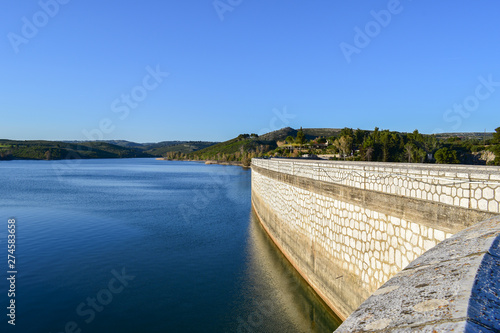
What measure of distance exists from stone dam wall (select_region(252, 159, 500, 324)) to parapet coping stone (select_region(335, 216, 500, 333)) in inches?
108

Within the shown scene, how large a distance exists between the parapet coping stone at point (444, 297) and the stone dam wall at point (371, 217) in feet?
9.00

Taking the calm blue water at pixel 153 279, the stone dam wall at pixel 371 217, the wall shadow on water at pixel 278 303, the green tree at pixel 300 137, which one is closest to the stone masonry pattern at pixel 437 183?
the stone dam wall at pixel 371 217

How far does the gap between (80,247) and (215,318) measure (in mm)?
12341

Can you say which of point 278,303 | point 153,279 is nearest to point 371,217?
point 278,303

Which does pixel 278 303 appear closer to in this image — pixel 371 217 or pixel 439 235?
pixel 371 217

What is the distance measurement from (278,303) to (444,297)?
11.4m

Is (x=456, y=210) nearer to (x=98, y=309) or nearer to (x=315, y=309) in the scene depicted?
(x=315, y=309)

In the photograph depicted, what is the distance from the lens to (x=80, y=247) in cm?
2062

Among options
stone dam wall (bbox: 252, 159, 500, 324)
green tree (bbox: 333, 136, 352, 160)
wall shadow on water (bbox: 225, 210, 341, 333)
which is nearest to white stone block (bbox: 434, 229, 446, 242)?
stone dam wall (bbox: 252, 159, 500, 324)

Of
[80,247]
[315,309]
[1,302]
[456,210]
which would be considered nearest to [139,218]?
[80,247]

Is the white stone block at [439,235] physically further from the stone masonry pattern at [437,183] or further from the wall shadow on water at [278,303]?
the wall shadow on water at [278,303]

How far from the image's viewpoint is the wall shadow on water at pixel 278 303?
38.4 feet

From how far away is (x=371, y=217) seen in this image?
33.1 feet

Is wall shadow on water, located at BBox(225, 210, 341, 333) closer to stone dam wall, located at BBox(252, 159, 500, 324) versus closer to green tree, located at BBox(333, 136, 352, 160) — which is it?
stone dam wall, located at BBox(252, 159, 500, 324)
